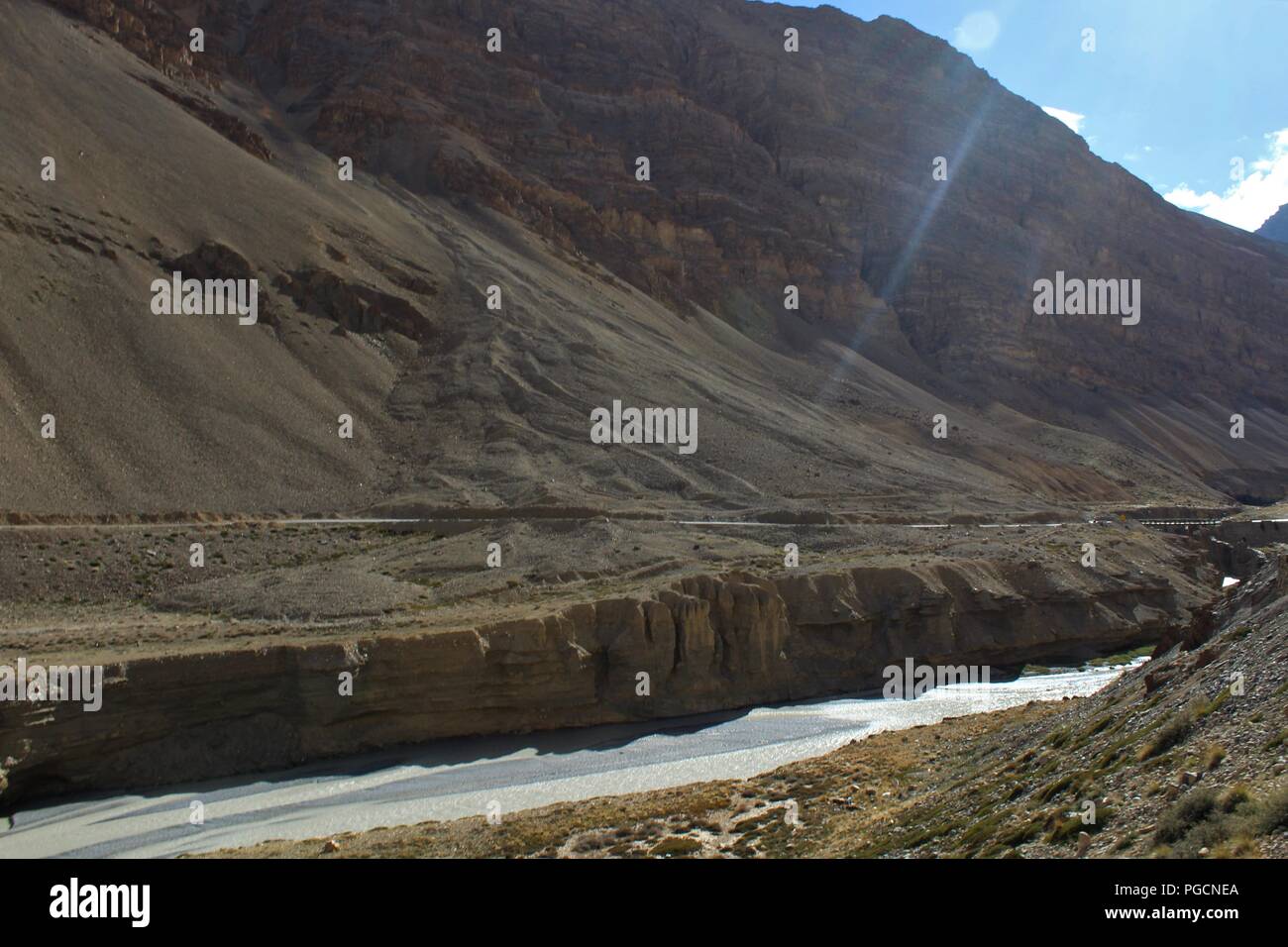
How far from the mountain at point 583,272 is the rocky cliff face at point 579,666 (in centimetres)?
1277

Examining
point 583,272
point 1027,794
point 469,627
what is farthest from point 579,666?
point 583,272

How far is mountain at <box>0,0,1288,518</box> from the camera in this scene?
45312 millimetres

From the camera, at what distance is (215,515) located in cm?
3800

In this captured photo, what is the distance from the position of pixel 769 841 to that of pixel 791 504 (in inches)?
1264

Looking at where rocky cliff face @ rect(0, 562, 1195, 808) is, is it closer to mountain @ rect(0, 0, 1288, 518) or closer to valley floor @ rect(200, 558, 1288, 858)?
valley floor @ rect(200, 558, 1288, 858)

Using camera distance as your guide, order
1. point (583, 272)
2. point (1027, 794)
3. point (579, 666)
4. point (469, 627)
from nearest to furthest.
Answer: point (1027, 794) → point (469, 627) → point (579, 666) → point (583, 272)

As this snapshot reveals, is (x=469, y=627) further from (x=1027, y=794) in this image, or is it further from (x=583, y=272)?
(x=583, y=272)

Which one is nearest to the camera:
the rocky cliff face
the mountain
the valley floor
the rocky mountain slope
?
the valley floor

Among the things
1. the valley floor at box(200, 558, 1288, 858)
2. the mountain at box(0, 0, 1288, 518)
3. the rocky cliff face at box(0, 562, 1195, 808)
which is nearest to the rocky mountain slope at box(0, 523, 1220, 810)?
the rocky cliff face at box(0, 562, 1195, 808)

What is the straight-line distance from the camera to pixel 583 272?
78.4m

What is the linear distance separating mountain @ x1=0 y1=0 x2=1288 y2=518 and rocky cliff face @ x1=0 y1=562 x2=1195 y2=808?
41.9 ft

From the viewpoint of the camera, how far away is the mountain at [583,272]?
45312mm

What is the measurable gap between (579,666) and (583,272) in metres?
54.6
